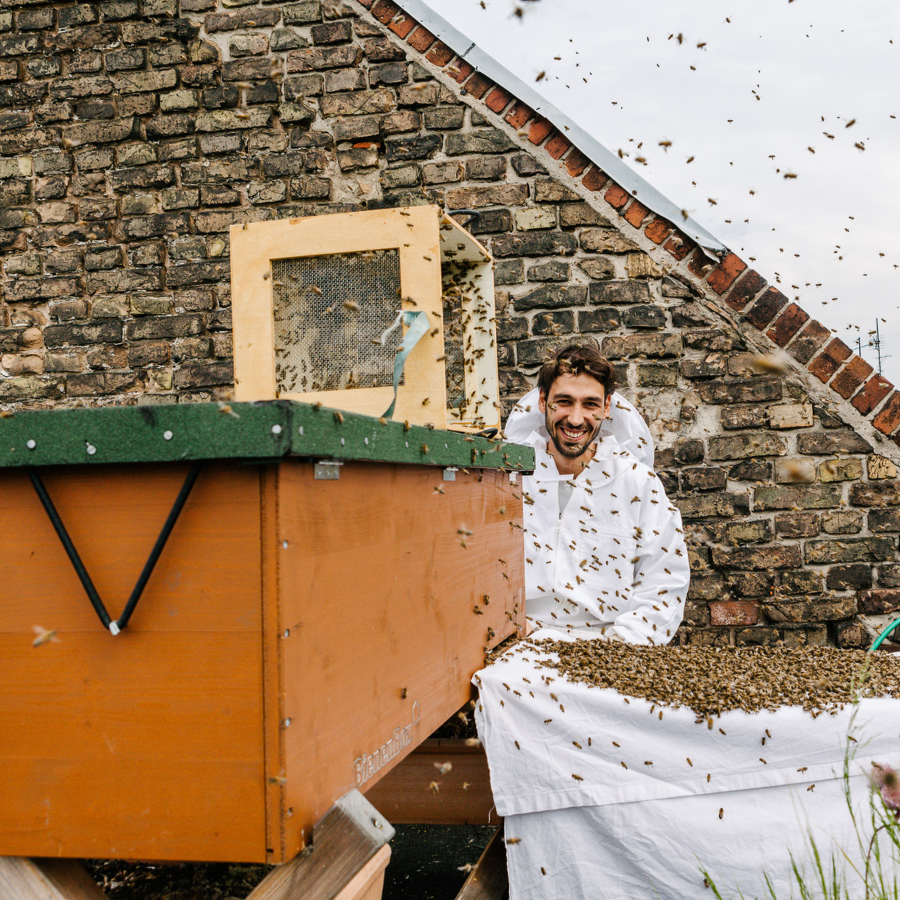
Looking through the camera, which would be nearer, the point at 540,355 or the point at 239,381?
the point at 239,381

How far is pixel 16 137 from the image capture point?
385 cm

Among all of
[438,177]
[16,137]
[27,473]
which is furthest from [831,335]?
[16,137]

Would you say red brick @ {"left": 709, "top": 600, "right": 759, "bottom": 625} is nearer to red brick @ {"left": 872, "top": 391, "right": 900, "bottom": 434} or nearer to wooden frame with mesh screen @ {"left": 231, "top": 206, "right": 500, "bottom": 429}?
red brick @ {"left": 872, "top": 391, "right": 900, "bottom": 434}

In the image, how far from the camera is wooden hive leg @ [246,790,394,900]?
97 cm

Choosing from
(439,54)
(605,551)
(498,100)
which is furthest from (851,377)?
(439,54)

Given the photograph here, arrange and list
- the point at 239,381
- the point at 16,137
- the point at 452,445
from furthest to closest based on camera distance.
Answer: the point at 16,137 < the point at 239,381 < the point at 452,445

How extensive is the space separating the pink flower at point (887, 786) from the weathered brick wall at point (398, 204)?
6.45 feet

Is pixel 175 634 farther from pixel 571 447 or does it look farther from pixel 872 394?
pixel 872 394

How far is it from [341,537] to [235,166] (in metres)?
3.11

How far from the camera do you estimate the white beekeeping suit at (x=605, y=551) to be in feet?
8.98

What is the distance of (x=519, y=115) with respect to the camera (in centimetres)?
351

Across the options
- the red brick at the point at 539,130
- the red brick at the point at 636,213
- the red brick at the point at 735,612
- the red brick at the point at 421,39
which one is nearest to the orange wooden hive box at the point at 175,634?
the red brick at the point at 735,612

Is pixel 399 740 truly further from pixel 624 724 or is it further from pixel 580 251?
pixel 580 251

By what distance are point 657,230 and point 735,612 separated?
167 centimetres
